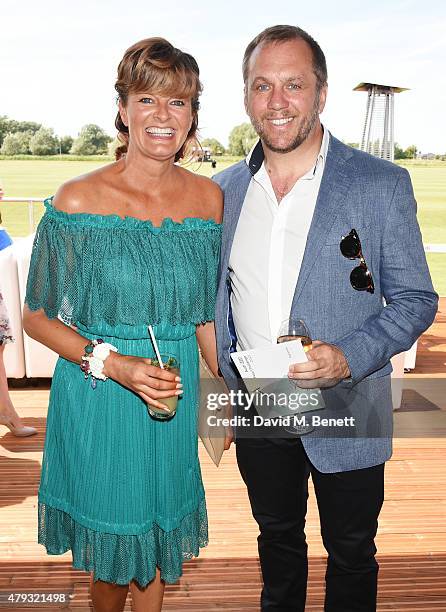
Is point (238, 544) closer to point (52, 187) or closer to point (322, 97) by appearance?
point (322, 97)

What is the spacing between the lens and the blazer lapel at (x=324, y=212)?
1.51 meters

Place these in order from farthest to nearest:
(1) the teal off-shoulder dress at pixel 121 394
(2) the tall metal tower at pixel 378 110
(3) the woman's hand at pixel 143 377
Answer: (2) the tall metal tower at pixel 378 110 < (1) the teal off-shoulder dress at pixel 121 394 < (3) the woman's hand at pixel 143 377

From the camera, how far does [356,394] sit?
1.65 metres

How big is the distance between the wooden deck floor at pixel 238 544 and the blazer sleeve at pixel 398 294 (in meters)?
1.07

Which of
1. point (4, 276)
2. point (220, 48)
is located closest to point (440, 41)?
point (220, 48)

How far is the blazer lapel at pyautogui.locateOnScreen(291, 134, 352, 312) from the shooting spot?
151 centimetres

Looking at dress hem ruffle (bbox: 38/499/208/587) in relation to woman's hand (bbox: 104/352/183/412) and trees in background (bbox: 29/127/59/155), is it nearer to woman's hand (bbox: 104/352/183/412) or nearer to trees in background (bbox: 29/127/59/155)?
woman's hand (bbox: 104/352/183/412)

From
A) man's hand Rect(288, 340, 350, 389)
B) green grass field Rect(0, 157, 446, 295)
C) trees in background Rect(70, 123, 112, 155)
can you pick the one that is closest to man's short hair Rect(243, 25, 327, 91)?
man's hand Rect(288, 340, 350, 389)

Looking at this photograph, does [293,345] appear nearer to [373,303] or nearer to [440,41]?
[373,303]

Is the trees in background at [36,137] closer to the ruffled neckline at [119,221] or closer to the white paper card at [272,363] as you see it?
the ruffled neckline at [119,221]

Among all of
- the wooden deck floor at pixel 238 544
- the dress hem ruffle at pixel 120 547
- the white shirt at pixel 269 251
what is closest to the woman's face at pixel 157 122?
the white shirt at pixel 269 251

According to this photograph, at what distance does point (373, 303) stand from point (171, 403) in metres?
0.54

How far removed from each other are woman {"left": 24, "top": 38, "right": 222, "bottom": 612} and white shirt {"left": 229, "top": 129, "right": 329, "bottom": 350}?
0.26 ft

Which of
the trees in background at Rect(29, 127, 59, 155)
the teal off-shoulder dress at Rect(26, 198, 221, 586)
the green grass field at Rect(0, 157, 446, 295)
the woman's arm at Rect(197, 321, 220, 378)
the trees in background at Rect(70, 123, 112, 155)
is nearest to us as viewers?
the teal off-shoulder dress at Rect(26, 198, 221, 586)
